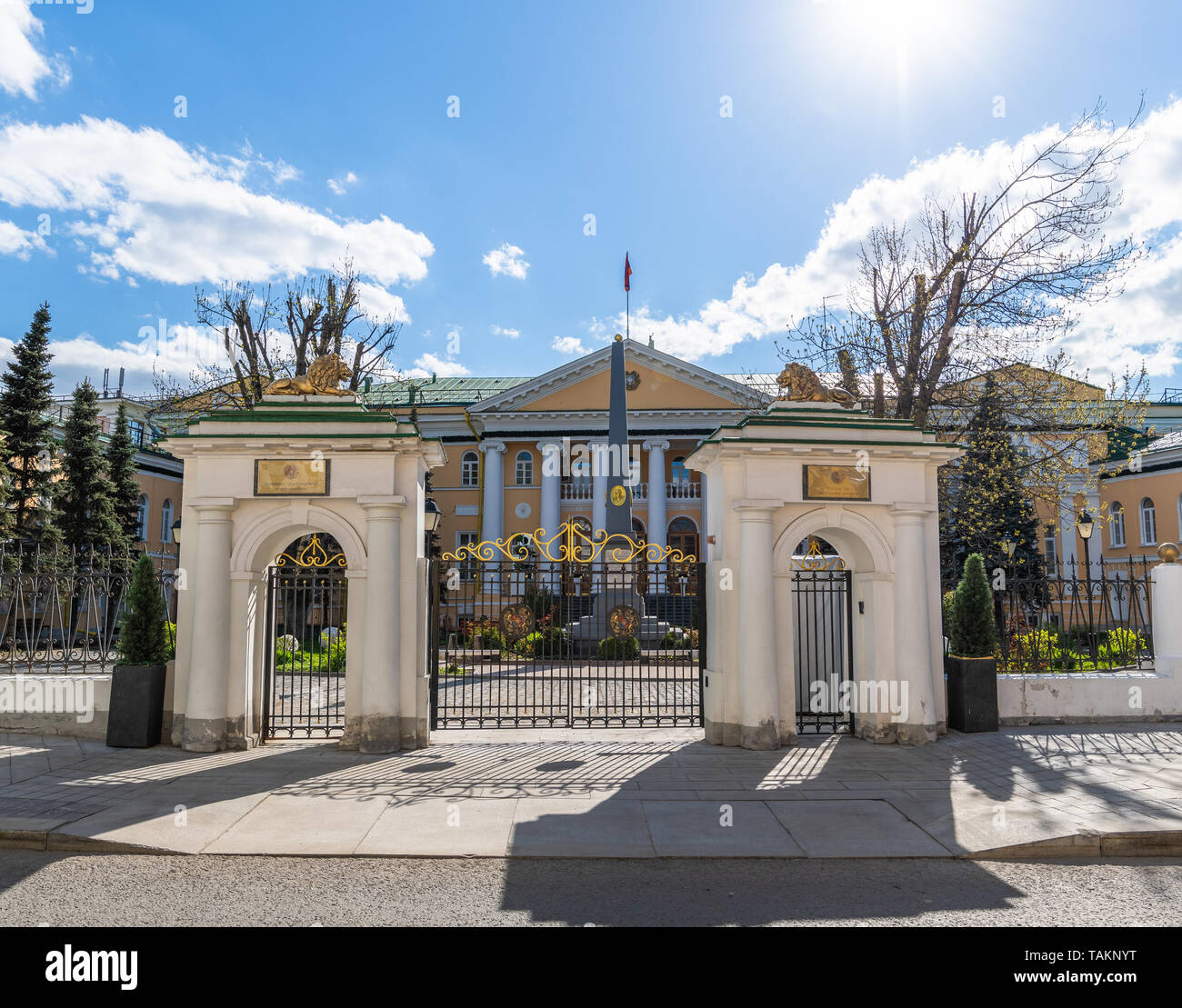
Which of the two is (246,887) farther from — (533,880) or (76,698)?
(76,698)

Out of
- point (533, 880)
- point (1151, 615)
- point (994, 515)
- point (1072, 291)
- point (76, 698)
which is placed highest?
point (1072, 291)

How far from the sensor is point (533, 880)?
5609 mm

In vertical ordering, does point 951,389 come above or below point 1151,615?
above

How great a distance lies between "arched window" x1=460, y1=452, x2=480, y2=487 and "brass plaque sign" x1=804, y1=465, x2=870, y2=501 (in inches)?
1324

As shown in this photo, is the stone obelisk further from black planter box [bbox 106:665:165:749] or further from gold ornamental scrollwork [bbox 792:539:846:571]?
black planter box [bbox 106:665:165:749]

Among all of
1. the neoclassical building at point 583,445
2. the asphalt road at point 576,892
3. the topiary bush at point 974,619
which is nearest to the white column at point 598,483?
the neoclassical building at point 583,445

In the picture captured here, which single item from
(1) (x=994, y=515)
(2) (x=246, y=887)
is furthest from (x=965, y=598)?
(1) (x=994, y=515)

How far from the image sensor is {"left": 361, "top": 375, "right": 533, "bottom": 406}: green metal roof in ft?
152

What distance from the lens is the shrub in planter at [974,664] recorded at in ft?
35.2

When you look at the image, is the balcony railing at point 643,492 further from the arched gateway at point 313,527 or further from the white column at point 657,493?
the arched gateway at point 313,527

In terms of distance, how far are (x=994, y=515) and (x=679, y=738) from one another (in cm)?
1864

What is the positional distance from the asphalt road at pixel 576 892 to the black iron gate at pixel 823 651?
15.8ft

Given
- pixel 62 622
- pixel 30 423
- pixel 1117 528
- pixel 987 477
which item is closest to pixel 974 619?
pixel 987 477

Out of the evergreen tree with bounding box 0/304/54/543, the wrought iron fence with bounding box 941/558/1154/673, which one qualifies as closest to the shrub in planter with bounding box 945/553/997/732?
the wrought iron fence with bounding box 941/558/1154/673
